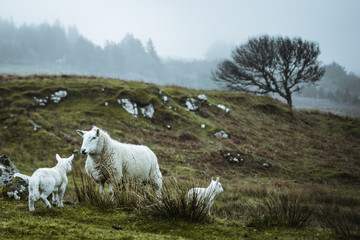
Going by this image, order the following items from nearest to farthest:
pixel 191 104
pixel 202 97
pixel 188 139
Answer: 1. pixel 188 139
2. pixel 191 104
3. pixel 202 97

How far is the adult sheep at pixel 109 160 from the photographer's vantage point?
738cm

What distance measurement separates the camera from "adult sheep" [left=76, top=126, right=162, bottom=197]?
7379 millimetres

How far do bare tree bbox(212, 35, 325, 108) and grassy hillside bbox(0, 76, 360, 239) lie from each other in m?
9.99

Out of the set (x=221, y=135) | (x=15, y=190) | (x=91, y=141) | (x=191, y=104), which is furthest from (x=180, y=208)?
(x=191, y=104)

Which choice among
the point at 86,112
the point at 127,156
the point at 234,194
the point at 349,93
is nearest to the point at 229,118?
the point at 86,112

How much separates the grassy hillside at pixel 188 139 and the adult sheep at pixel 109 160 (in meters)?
1.38

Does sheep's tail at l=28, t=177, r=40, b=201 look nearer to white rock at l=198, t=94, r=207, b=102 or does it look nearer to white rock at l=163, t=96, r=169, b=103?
white rock at l=163, t=96, r=169, b=103

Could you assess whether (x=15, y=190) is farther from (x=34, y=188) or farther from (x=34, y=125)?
(x=34, y=125)

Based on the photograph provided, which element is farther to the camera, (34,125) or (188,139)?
(188,139)

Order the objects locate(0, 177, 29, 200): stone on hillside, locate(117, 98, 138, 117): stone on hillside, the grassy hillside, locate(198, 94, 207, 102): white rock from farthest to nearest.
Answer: locate(198, 94, 207, 102): white rock, locate(117, 98, 138, 117): stone on hillside, the grassy hillside, locate(0, 177, 29, 200): stone on hillside

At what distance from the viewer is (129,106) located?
86.0 feet

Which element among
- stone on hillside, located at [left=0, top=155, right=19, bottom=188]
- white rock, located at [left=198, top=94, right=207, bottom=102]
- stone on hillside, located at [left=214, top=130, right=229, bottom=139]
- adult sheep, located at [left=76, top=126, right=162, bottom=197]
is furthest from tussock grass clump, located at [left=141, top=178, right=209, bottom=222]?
white rock, located at [left=198, top=94, right=207, bottom=102]

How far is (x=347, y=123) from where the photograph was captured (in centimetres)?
3678

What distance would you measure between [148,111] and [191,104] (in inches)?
244
